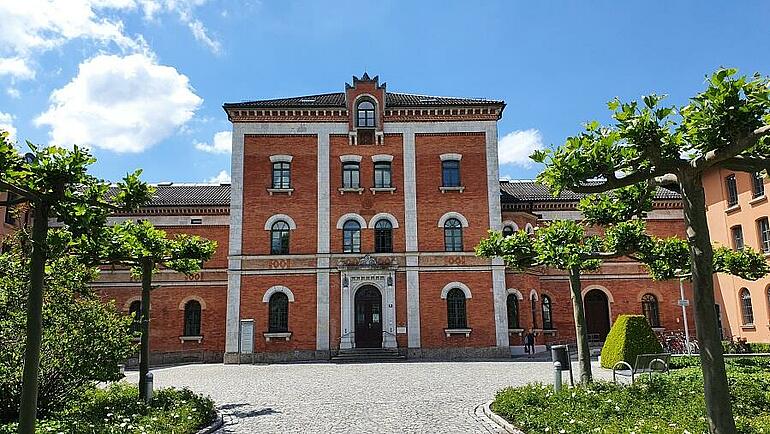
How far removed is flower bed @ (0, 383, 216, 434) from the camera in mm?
9289

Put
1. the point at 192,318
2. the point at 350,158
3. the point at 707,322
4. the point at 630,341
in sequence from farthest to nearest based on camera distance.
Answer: the point at 192,318
the point at 350,158
the point at 630,341
the point at 707,322

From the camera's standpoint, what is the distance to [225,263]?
30.3m

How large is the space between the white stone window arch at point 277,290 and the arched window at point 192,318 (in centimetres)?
479

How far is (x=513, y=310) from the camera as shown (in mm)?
28891

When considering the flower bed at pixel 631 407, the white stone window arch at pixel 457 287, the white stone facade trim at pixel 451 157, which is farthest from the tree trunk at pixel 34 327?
the white stone facade trim at pixel 451 157

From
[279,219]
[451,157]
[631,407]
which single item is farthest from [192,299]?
[631,407]

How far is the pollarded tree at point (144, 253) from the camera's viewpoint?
1175 cm

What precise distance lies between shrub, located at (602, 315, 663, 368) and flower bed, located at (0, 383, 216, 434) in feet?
42.7

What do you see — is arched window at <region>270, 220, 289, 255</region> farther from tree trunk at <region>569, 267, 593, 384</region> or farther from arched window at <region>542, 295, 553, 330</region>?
tree trunk at <region>569, 267, 593, 384</region>

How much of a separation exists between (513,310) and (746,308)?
37.0 ft

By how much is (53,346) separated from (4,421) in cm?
151

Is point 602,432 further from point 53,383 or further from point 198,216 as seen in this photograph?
point 198,216

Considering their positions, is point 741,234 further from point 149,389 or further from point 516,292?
point 149,389

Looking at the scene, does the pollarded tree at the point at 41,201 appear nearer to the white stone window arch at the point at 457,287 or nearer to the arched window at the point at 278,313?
the arched window at the point at 278,313
